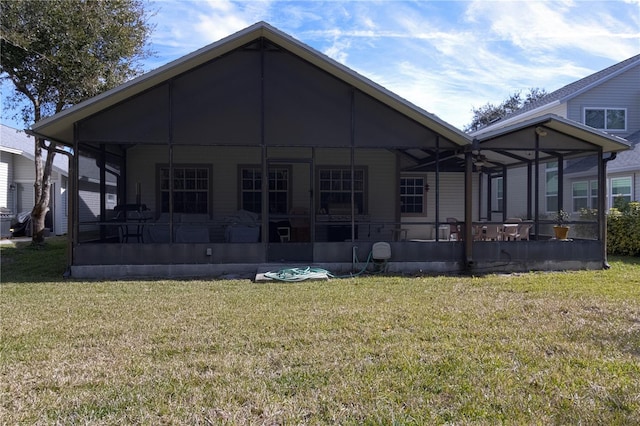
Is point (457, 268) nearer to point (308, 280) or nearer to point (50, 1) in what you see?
point (308, 280)

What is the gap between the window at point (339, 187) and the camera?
13.2 metres

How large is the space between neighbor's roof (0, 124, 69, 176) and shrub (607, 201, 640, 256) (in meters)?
19.7

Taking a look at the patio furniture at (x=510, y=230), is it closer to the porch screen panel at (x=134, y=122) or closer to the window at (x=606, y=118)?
the porch screen panel at (x=134, y=122)

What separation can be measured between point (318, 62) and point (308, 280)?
433 centimetres

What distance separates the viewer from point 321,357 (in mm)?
4066

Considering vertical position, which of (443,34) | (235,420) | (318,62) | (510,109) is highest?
(510,109)

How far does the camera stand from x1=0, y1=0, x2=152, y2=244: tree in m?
11.7

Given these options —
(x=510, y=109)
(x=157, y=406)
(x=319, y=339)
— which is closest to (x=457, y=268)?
(x=319, y=339)

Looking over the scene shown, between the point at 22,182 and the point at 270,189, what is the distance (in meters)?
12.9

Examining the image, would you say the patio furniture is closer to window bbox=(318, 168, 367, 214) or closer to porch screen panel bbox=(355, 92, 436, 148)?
porch screen panel bbox=(355, 92, 436, 148)

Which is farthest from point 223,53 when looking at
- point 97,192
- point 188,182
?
point 97,192

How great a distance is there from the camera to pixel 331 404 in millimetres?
3141

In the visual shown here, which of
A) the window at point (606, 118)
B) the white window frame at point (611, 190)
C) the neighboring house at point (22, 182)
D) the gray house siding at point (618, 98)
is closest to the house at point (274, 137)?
the white window frame at point (611, 190)

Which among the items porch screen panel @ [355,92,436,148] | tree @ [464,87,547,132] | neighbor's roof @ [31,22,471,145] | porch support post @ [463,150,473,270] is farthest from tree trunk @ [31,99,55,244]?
tree @ [464,87,547,132]
